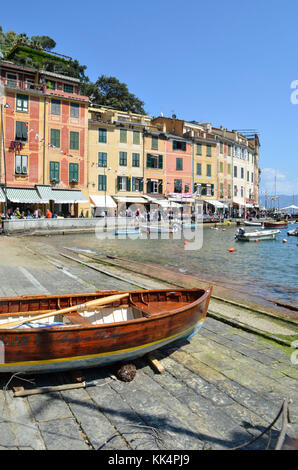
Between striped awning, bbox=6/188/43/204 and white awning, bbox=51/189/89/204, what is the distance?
178cm

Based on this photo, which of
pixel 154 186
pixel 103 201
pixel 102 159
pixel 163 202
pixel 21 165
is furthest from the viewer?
pixel 154 186

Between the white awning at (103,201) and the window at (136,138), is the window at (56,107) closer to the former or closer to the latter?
the white awning at (103,201)

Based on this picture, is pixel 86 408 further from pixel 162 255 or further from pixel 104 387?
pixel 162 255

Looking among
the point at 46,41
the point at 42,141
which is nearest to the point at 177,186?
the point at 42,141

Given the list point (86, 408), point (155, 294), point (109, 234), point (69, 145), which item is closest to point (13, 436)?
point (86, 408)

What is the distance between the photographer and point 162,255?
23172mm

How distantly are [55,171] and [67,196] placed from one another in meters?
3.10

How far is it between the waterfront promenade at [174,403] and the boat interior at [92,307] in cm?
81

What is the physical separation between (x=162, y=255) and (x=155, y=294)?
52.6ft

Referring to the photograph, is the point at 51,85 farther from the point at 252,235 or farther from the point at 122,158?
the point at 252,235

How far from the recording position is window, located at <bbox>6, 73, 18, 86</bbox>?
121 feet

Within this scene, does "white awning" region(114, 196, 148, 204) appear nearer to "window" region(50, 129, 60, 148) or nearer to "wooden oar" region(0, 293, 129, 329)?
"window" region(50, 129, 60, 148)

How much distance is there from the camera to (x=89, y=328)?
16.0 ft

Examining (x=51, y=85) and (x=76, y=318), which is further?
(x=51, y=85)
